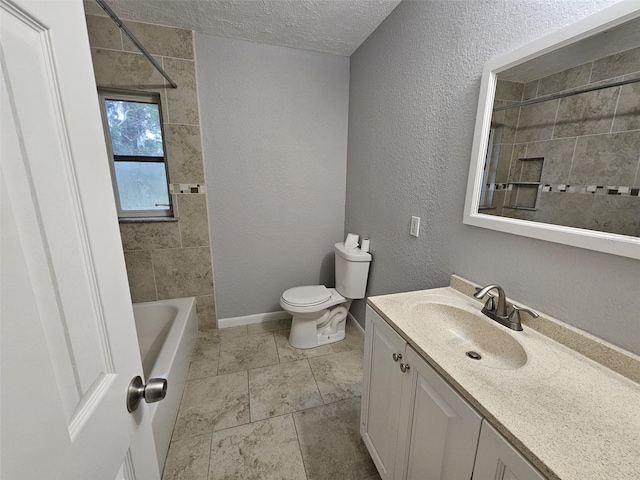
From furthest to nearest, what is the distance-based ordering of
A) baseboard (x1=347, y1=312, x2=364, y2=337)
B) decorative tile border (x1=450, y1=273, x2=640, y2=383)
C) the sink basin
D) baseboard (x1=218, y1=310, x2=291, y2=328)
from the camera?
baseboard (x1=218, y1=310, x2=291, y2=328) < baseboard (x1=347, y1=312, x2=364, y2=337) < the sink basin < decorative tile border (x1=450, y1=273, x2=640, y2=383)

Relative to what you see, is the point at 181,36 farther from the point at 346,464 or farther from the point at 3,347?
the point at 346,464

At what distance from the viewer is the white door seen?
288 mm

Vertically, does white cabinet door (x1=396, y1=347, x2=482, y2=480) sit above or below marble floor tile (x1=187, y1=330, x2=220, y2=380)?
above

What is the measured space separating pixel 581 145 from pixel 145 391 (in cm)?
141

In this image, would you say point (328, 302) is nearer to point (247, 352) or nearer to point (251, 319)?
point (247, 352)

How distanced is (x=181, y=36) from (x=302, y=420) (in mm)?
2665

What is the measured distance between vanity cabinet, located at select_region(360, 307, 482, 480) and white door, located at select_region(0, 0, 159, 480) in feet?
2.57

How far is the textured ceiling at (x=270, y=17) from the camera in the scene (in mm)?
1608

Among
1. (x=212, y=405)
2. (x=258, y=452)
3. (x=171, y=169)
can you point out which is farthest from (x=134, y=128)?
(x=258, y=452)

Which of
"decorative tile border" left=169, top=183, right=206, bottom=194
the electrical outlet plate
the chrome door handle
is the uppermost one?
"decorative tile border" left=169, top=183, right=206, bottom=194

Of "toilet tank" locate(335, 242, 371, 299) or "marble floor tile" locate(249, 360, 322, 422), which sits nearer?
"marble floor tile" locate(249, 360, 322, 422)

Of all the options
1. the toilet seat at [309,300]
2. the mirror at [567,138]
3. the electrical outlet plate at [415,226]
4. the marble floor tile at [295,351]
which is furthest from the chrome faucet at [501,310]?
the marble floor tile at [295,351]

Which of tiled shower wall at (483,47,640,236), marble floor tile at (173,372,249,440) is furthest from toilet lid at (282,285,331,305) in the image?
tiled shower wall at (483,47,640,236)

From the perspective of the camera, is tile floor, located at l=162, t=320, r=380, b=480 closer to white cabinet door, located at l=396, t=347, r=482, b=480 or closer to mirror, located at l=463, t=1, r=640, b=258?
white cabinet door, located at l=396, t=347, r=482, b=480
